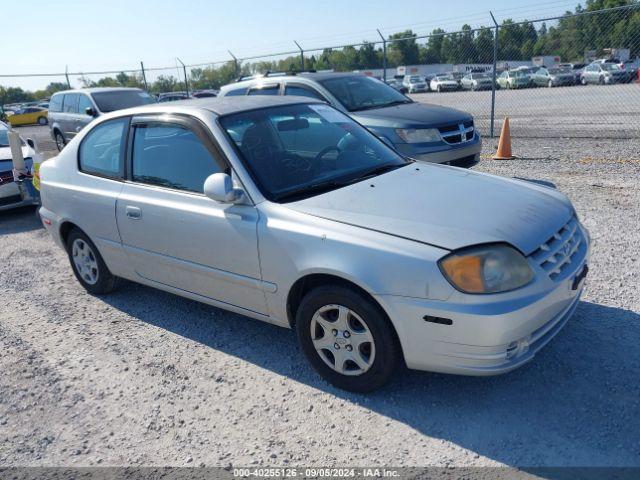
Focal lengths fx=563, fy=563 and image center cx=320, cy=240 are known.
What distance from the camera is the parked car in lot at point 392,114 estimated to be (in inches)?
294

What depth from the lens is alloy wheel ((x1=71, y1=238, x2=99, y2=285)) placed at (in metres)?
4.94

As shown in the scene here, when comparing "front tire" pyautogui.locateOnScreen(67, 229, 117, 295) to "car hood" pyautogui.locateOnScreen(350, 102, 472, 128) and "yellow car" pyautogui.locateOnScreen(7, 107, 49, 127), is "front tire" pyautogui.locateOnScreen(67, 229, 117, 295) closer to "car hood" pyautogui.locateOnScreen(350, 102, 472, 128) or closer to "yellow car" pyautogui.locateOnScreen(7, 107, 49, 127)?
"car hood" pyautogui.locateOnScreen(350, 102, 472, 128)

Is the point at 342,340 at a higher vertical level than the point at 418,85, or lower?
higher

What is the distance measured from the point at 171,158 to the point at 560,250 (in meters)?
2.67

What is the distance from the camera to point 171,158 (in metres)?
4.07

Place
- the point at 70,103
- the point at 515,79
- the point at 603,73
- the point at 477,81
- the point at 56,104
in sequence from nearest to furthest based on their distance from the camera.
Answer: the point at 70,103 < the point at 56,104 < the point at 603,73 < the point at 515,79 < the point at 477,81

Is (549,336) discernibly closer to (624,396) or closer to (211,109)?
(624,396)

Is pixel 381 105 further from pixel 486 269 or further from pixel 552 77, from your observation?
pixel 552 77

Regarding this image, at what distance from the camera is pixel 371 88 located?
881 cm

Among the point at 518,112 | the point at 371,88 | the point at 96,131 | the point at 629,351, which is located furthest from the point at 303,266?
the point at 518,112

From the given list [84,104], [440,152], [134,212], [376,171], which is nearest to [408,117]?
[440,152]

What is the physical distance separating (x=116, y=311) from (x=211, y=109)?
198cm

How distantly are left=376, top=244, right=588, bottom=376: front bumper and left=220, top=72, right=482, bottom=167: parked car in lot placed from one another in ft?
13.8

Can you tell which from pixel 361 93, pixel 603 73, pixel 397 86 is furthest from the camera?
pixel 603 73
